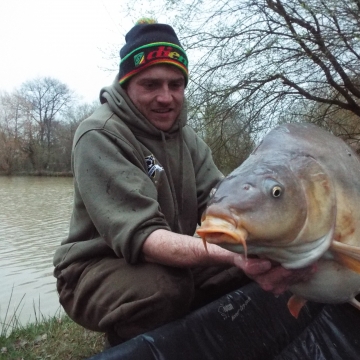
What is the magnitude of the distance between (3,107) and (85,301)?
131 feet

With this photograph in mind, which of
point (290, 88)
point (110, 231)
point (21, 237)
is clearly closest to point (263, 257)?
point (110, 231)

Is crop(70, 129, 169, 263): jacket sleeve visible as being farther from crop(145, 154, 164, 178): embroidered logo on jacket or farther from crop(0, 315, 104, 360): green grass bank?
crop(0, 315, 104, 360): green grass bank

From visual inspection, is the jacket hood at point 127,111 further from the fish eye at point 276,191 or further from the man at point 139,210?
the fish eye at point 276,191

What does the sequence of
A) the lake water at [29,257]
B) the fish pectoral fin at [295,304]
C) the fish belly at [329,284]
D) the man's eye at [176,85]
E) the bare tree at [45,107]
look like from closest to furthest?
1. the fish belly at [329,284]
2. the fish pectoral fin at [295,304]
3. the man's eye at [176,85]
4. the lake water at [29,257]
5. the bare tree at [45,107]

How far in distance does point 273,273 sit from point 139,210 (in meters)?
0.65

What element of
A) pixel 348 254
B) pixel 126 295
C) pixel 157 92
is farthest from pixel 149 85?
pixel 348 254

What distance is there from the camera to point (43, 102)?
1612 inches

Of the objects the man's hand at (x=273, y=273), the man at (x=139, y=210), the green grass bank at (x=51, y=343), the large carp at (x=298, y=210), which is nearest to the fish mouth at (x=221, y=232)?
the large carp at (x=298, y=210)

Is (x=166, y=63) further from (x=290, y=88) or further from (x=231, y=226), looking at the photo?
(x=290, y=88)

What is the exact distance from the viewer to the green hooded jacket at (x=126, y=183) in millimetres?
1683

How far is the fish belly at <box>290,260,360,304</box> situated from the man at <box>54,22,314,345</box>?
238mm

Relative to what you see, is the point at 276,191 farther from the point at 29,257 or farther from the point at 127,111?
the point at 29,257

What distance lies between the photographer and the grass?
2109 mm

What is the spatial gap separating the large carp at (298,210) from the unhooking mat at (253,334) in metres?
0.48
